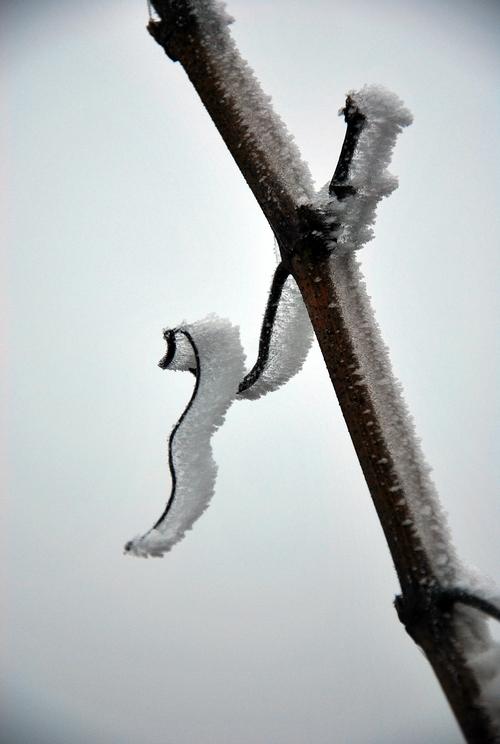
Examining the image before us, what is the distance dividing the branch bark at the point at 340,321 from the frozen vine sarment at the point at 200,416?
8cm

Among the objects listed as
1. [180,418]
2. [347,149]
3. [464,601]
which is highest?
[347,149]

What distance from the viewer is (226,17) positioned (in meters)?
0.40

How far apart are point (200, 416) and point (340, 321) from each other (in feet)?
0.40

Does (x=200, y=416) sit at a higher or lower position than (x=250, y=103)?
lower

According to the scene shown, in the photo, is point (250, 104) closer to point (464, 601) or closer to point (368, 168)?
point (368, 168)

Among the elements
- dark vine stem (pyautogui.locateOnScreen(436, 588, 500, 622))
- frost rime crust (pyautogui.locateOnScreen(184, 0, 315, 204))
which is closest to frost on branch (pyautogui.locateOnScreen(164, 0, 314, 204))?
frost rime crust (pyautogui.locateOnScreen(184, 0, 315, 204))

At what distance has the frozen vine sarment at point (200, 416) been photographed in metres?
0.35

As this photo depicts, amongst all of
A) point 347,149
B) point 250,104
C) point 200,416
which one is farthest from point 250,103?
point 200,416

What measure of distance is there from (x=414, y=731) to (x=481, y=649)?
120ft

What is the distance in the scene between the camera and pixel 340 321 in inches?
13.3

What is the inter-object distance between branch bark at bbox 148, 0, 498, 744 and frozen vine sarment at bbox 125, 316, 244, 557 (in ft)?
0.25

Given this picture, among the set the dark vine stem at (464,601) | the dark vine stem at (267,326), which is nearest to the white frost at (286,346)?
the dark vine stem at (267,326)

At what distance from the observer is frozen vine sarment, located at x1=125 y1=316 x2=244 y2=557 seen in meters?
0.35

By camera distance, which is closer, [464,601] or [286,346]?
[464,601]
